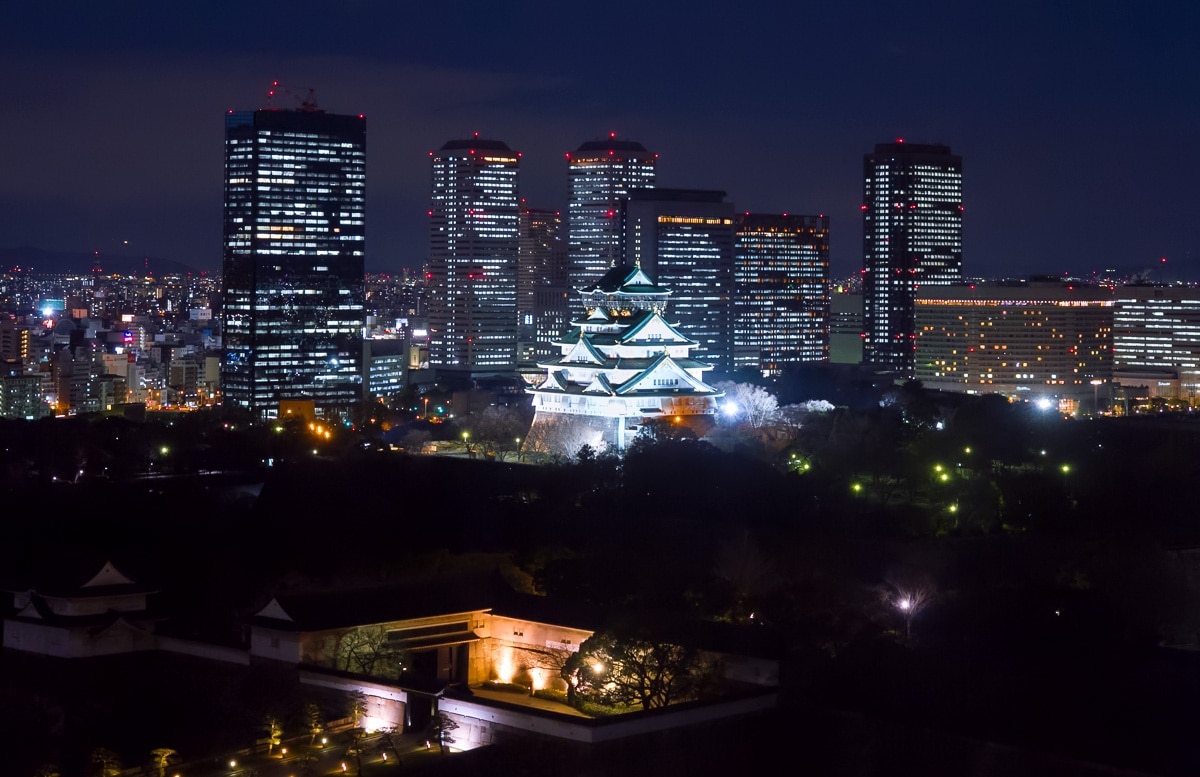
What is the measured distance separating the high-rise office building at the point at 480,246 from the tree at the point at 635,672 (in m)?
63.3

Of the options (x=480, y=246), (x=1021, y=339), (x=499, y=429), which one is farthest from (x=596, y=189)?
(x=499, y=429)

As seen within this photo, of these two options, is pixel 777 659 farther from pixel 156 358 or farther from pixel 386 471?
pixel 156 358

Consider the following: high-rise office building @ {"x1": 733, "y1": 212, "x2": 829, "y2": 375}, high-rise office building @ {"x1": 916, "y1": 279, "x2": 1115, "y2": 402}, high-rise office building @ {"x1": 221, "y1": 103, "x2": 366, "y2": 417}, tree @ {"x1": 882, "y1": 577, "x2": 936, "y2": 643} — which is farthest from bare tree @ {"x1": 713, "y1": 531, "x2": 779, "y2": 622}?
high-rise office building @ {"x1": 733, "y1": 212, "x2": 829, "y2": 375}

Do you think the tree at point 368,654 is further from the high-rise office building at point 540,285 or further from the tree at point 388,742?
the high-rise office building at point 540,285

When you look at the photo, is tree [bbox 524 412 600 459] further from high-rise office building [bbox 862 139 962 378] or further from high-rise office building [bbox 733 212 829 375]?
high-rise office building [bbox 862 139 962 378]

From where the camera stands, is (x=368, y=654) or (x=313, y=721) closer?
(x=313, y=721)

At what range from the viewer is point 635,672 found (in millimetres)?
18828

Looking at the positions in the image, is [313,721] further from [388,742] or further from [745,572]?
[745,572]

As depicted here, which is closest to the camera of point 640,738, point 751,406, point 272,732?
point 640,738

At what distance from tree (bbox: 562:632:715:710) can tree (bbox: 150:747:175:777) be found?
412 centimetres

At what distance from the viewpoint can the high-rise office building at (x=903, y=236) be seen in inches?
3172

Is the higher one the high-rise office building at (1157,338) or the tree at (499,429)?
the high-rise office building at (1157,338)

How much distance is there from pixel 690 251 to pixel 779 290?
9507mm

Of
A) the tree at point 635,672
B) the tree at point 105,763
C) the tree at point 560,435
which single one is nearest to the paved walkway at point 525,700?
the tree at point 635,672
